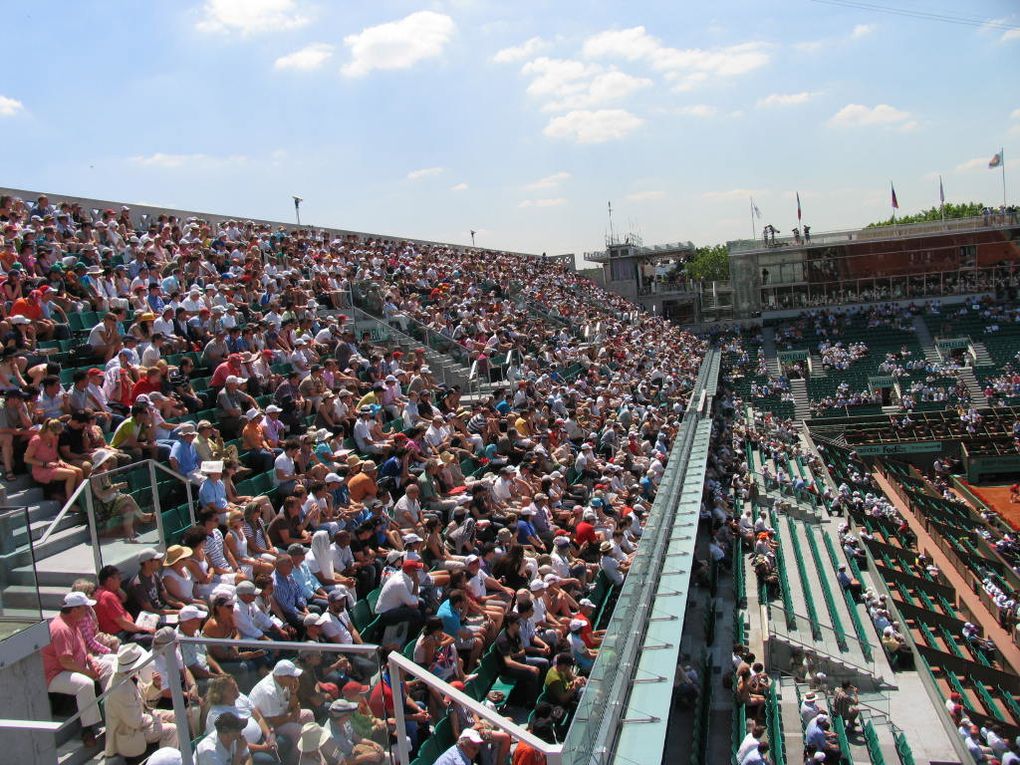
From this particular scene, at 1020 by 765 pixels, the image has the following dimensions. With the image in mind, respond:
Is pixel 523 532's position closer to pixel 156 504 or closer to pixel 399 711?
pixel 156 504

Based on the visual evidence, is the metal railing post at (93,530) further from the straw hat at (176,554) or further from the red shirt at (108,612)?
the red shirt at (108,612)

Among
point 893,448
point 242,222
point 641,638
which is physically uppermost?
point 242,222

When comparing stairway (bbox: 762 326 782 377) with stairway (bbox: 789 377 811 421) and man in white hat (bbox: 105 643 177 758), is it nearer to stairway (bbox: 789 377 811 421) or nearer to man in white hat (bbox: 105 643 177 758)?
stairway (bbox: 789 377 811 421)

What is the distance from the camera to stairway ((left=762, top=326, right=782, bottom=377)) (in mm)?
41188

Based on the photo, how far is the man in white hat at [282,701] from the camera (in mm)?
3801

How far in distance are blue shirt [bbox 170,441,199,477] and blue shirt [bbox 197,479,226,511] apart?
8cm

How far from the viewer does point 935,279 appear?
47.1 m

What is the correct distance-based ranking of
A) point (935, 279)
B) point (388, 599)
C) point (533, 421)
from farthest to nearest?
point (935, 279), point (533, 421), point (388, 599)

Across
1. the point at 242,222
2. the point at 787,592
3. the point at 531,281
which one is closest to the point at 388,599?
the point at 787,592

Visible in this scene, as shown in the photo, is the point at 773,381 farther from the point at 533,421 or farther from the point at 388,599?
the point at 388,599

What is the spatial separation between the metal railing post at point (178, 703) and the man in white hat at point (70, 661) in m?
0.94

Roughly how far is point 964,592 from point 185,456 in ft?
55.5

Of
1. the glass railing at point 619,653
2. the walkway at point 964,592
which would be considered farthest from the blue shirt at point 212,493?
the walkway at point 964,592

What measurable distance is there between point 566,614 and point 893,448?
27.4 meters
